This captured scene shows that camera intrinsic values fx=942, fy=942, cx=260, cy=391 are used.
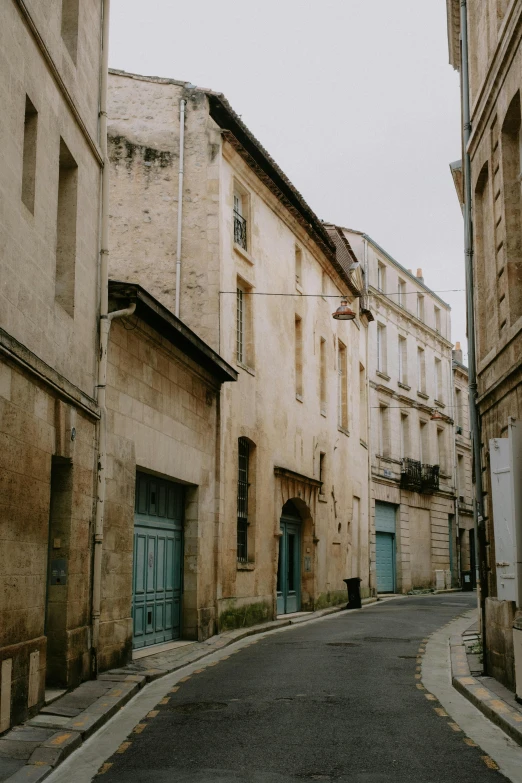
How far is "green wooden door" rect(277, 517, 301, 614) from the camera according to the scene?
22062 mm

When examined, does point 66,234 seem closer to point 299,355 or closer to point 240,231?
point 240,231

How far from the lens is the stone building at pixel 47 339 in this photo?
8.29m

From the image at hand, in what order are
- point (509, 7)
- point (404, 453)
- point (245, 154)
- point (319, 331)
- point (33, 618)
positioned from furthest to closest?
1. point (404, 453)
2. point (319, 331)
3. point (245, 154)
4. point (509, 7)
5. point (33, 618)

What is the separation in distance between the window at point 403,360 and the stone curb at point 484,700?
24668 millimetres

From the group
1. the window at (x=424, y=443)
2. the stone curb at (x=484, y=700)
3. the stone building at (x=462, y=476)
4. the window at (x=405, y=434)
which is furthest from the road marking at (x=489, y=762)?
the stone building at (x=462, y=476)

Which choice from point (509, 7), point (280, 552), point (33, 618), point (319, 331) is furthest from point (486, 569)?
point (319, 331)

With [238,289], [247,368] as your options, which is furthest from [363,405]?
[247,368]

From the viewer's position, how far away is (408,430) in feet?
123

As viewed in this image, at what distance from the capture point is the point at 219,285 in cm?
1795

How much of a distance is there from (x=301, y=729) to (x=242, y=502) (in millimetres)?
11143

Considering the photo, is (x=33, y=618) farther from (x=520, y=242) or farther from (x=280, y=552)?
(x=280, y=552)

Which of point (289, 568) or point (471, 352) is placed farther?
point (289, 568)

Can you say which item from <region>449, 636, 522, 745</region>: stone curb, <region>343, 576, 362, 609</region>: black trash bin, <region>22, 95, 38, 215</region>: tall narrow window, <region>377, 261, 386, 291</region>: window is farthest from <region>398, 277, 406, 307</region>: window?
<region>22, 95, 38, 215</region>: tall narrow window

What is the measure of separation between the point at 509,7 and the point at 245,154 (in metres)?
9.01
